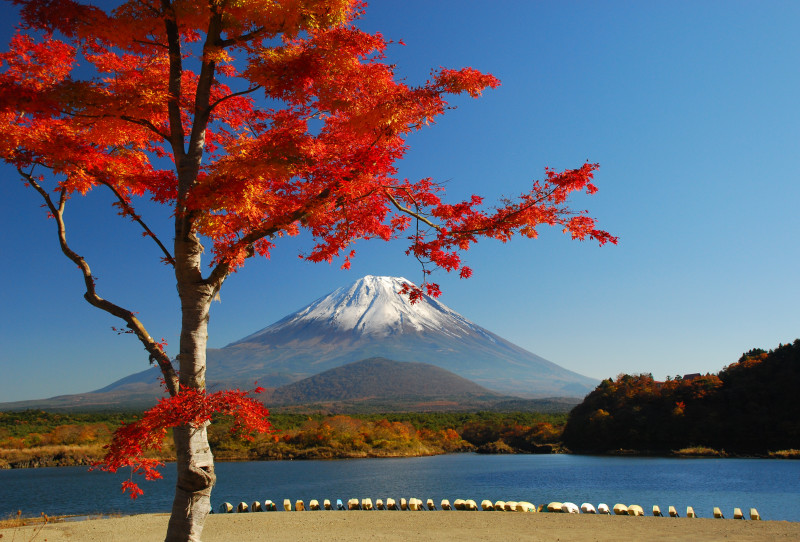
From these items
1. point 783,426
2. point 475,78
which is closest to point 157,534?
point 475,78

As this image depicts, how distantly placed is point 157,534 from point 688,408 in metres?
26.9

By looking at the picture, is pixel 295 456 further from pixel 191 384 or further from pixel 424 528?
pixel 191 384

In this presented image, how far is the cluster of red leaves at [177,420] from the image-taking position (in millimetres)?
4180

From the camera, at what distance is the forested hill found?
2458 cm

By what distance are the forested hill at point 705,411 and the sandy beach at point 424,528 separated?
18.4 m

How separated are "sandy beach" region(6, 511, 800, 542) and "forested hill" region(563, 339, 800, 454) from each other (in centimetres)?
1835

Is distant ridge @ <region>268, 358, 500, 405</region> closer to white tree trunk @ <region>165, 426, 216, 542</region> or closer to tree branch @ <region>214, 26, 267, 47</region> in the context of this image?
white tree trunk @ <region>165, 426, 216, 542</region>

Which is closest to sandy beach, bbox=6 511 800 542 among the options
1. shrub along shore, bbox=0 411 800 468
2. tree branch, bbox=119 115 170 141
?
tree branch, bbox=119 115 170 141

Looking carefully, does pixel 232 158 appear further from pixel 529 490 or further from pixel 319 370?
pixel 319 370

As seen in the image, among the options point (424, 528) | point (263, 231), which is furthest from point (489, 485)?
point (263, 231)

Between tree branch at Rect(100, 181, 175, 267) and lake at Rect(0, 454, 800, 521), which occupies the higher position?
tree branch at Rect(100, 181, 175, 267)

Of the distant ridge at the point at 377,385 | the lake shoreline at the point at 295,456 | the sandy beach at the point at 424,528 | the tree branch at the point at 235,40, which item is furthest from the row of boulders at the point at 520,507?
the distant ridge at the point at 377,385

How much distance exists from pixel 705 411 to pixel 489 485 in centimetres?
1486

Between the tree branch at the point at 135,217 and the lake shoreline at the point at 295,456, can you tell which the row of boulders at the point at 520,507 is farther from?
the lake shoreline at the point at 295,456
